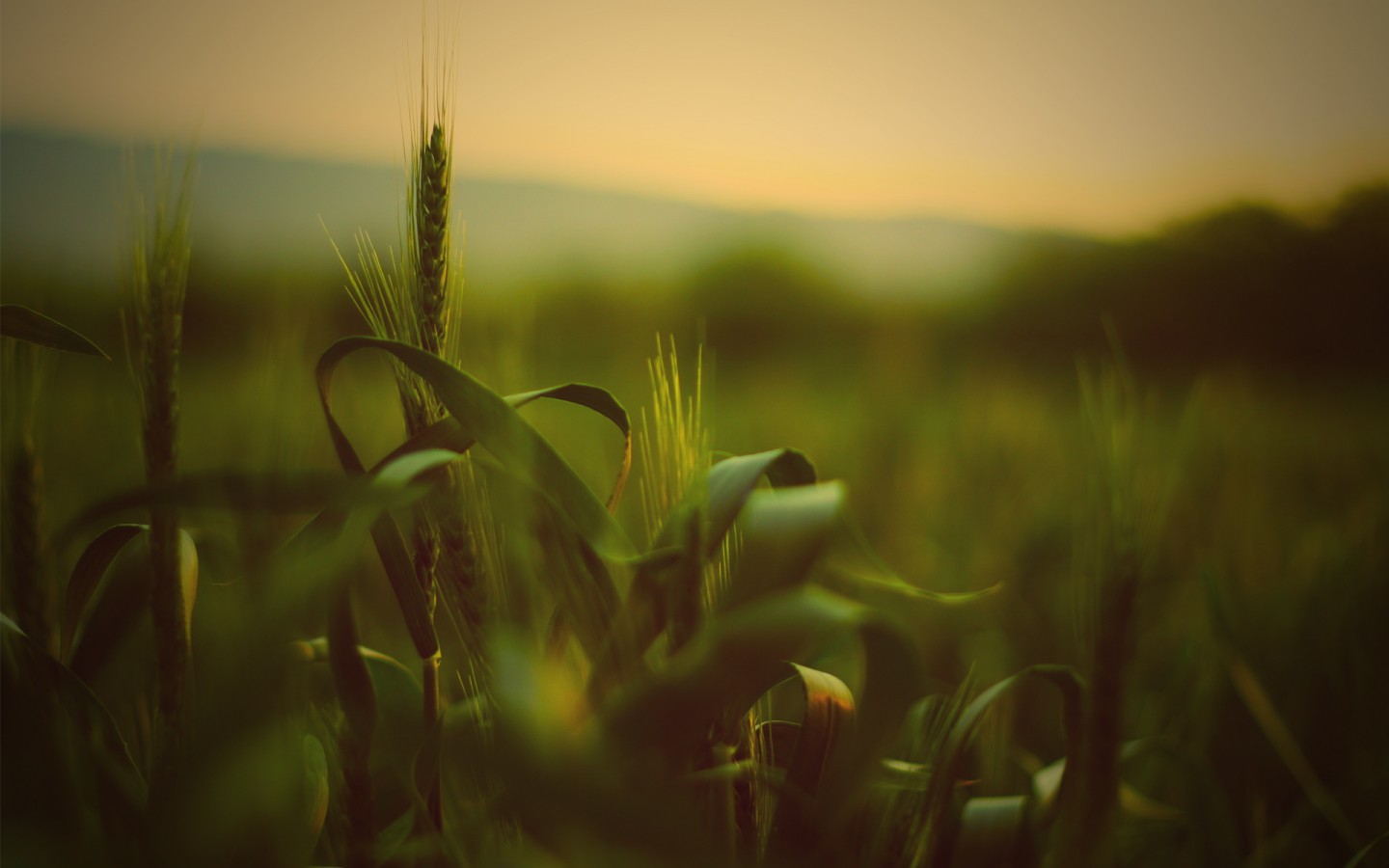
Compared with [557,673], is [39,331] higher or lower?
higher

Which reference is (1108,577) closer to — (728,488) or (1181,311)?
(728,488)

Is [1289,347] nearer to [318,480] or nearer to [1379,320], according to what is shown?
[1379,320]

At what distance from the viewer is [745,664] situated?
180mm

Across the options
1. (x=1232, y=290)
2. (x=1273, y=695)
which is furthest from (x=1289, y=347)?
(x=1273, y=695)

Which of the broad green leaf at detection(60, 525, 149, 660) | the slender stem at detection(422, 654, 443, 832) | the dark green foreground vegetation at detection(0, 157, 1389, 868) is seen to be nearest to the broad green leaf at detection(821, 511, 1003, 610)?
the dark green foreground vegetation at detection(0, 157, 1389, 868)

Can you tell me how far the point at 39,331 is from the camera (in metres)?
0.30

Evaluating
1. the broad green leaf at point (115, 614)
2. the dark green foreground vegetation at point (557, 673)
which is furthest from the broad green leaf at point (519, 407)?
the broad green leaf at point (115, 614)

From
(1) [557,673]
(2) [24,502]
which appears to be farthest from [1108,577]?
(2) [24,502]

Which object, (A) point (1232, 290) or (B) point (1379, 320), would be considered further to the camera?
(A) point (1232, 290)

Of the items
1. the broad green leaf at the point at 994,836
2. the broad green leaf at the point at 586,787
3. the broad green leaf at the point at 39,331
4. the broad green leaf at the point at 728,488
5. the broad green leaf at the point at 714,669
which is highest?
the broad green leaf at the point at 39,331

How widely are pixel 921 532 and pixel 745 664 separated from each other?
1.17m

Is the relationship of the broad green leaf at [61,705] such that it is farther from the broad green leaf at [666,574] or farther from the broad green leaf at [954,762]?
Answer: the broad green leaf at [954,762]

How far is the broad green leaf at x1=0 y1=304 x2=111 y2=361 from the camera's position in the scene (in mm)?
293

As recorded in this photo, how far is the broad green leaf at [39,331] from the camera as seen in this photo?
29 cm
